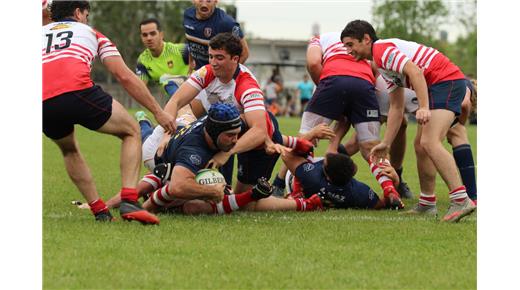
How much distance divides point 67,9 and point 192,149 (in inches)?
62.0

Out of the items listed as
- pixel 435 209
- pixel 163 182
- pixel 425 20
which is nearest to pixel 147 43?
pixel 163 182

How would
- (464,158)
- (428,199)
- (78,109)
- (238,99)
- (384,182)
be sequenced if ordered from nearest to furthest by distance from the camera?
1. (78,109)
2. (428,199)
3. (238,99)
4. (384,182)
5. (464,158)

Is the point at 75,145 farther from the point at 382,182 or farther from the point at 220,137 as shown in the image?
the point at 382,182

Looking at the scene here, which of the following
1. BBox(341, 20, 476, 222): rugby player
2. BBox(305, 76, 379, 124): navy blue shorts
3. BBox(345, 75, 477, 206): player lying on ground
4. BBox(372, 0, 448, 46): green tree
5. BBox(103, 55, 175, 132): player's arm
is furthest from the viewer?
BBox(372, 0, 448, 46): green tree

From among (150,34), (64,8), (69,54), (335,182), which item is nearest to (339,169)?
(335,182)

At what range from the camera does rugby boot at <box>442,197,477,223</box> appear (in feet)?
24.8

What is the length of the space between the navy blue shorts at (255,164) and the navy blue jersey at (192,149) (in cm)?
74

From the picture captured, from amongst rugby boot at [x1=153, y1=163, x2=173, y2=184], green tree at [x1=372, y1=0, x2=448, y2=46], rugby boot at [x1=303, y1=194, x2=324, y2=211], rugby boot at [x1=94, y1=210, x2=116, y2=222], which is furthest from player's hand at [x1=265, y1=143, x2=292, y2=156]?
green tree at [x1=372, y1=0, x2=448, y2=46]

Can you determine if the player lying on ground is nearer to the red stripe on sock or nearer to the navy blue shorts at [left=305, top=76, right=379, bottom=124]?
the navy blue shorts at [left=305, top=76, right=379, bottom=124]

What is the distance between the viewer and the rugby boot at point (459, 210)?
24.8 feet

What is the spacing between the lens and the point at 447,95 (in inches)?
310

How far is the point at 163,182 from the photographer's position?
838cm

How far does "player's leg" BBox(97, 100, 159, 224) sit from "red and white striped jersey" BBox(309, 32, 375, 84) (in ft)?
9.78

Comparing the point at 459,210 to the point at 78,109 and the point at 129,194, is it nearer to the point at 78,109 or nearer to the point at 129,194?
the point at 129,194
